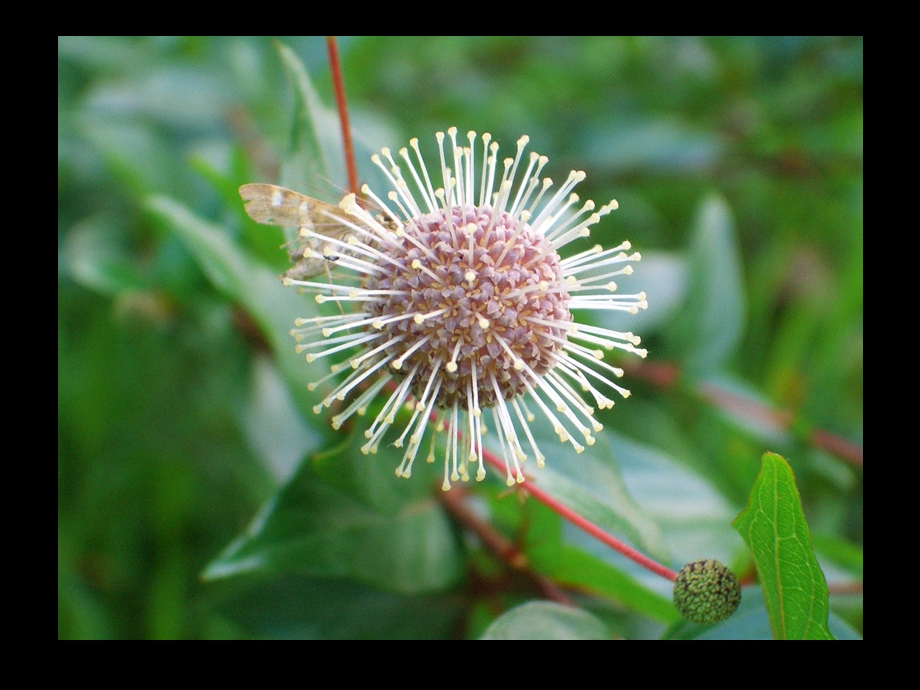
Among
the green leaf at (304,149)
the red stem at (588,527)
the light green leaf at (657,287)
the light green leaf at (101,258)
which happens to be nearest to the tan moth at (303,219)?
the green leaf at (304,149)

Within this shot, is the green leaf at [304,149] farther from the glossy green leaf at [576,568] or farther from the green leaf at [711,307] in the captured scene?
the green leaf at [711,307]

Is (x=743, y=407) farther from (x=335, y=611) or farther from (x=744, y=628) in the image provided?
(x=335, y=611)

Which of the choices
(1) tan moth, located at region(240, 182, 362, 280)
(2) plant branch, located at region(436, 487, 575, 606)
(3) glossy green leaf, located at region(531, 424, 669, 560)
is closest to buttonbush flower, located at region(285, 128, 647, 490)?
(1) tan moth, located at region(240, 182, 362, 280)

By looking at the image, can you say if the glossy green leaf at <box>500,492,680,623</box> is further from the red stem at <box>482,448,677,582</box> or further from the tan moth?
the tan moth

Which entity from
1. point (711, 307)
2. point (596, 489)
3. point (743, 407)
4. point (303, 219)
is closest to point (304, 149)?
point (303, 219)

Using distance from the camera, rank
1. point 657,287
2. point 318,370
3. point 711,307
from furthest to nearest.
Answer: point 657,287
point 711,307
point 318,370

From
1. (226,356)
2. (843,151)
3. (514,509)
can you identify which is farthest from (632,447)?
(843,151)
